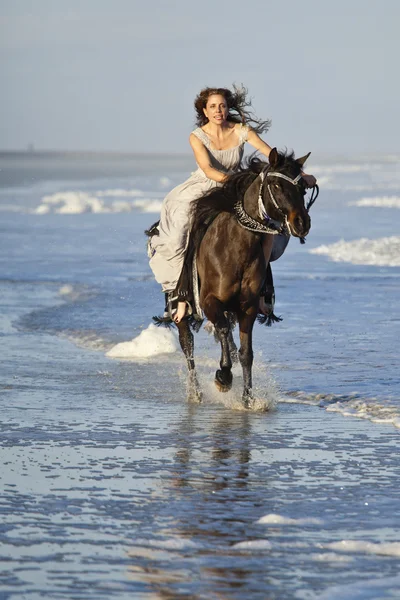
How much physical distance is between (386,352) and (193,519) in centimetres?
627

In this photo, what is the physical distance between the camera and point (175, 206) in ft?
33.5

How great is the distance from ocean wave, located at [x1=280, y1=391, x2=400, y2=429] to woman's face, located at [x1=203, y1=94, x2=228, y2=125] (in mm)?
2120

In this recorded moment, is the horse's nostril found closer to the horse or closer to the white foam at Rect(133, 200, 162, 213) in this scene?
the horse

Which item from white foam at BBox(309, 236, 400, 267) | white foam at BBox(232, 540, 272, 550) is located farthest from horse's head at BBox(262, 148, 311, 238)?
white foam at BBox(309, 236, 400, 267)

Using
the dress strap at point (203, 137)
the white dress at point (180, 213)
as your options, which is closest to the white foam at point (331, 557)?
the white dress at point (180, 213)

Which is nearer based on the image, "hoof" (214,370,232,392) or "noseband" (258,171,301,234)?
"noseband" (258,171,301,234)

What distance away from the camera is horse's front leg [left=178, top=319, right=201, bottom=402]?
10.0 metres

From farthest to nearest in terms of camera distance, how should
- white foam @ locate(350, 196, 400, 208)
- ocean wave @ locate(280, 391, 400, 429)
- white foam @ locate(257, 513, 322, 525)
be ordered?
white foam @ locate(350, 196, 400, 208) → ocean wave @ locate(280, 391, 400, 429) → white foam @ locate(257, 513, 322, 525)

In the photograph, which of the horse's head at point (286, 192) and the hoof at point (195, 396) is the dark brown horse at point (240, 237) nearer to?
the horse's head at point (286, 192)

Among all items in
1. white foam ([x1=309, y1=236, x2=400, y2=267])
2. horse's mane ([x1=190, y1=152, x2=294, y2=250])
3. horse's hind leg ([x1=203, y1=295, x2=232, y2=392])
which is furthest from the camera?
white foam ([x1=309, y1=236, x2=400, y2=267])

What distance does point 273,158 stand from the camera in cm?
884

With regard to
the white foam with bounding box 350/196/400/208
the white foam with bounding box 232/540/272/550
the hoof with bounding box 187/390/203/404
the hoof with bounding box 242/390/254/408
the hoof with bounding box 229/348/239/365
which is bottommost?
the white foam with bounding box 232/540/272/550

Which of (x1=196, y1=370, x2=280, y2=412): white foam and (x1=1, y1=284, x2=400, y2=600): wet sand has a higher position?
(x1=196, y1=370, x2=280, y2=412): white foam

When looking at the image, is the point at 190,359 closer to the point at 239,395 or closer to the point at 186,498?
the point at 239,395
